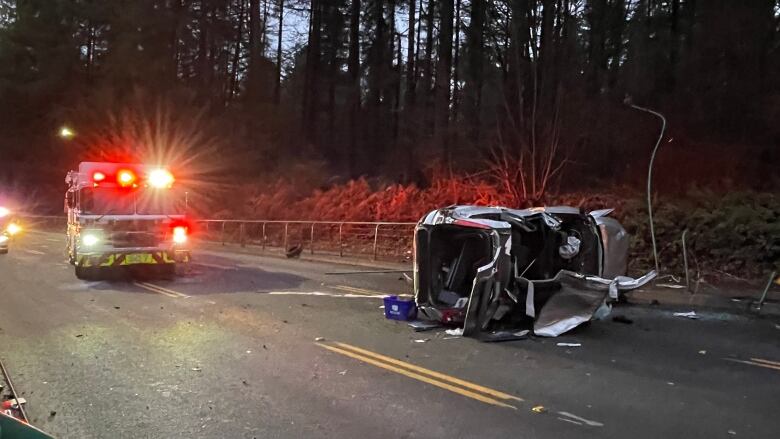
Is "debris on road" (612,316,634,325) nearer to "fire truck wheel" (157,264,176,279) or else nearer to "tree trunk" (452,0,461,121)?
"fire truck wheel" (157,264,176,279)

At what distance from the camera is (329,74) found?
155ft

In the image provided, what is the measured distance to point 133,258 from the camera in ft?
49.1

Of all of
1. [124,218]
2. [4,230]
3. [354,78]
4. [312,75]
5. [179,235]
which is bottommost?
[4,230]

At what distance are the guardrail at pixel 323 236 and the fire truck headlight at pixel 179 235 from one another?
5.82 meters

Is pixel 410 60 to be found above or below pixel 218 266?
above

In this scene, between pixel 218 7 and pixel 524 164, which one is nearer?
pixel 524 164

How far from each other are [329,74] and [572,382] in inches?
1703

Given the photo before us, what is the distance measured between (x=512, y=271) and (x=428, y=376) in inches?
105

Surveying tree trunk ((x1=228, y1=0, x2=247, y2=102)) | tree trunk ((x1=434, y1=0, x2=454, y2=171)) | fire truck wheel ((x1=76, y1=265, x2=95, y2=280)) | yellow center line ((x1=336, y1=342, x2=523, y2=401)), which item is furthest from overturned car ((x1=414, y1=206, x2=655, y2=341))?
tree trunk ((x1=228, y1=0, x2=247, y2=102))

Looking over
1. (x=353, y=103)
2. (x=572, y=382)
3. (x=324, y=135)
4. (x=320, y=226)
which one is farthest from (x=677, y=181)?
(x=324, y=135)

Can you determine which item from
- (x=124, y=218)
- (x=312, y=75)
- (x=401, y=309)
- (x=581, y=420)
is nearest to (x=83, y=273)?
(x=124, y=218)

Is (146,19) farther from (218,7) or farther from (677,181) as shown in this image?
(677,181)

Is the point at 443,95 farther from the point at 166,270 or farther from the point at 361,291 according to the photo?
the point at 361,291

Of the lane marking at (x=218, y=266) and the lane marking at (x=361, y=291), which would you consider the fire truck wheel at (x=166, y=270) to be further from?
the lane marking at (x=361, y=291)
